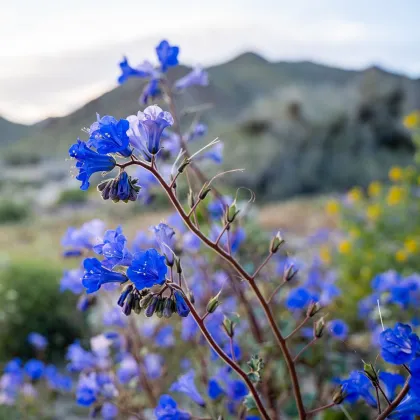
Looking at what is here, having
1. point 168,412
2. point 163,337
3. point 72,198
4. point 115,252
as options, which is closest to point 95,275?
point 115,252

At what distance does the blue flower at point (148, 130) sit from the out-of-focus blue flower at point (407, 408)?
0.65 meters

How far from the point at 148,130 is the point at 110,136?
0.32ft

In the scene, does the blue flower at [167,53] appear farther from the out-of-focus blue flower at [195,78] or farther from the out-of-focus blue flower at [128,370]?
the out-of-focus blue flower at [128,370]

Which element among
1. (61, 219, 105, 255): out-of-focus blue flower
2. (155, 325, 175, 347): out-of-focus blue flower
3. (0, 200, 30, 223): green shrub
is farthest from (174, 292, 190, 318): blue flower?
(0, 200, 30, 223): green shrub

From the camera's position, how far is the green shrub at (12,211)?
52.6 ft

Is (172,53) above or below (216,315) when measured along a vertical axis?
above

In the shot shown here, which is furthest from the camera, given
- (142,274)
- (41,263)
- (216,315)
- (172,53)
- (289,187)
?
(289,187)

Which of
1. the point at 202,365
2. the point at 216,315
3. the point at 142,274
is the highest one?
the point at 216,315

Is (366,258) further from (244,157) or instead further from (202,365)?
(244,157)

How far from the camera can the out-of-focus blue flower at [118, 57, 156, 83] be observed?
1.83 metres

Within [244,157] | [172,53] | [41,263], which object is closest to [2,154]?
[244,157]

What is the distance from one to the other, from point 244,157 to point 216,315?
1366 cm

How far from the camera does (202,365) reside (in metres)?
2.32

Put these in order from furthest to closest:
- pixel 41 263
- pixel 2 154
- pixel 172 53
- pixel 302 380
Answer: pixel 2 154 < pixel 41 263 < pixel 302 380 < pixel 172 53
